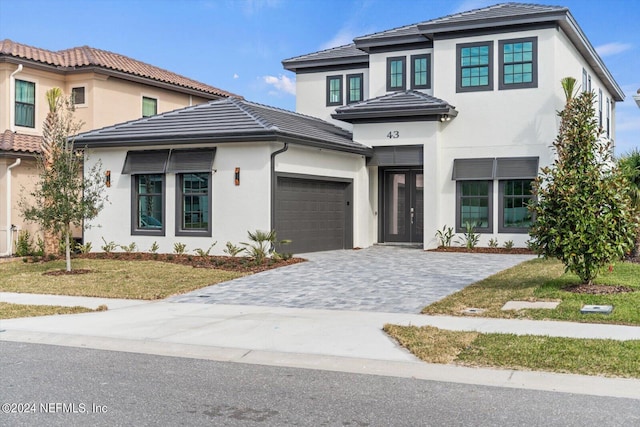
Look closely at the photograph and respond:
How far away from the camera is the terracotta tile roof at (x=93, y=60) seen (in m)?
26.3

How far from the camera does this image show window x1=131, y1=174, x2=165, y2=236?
2170cm

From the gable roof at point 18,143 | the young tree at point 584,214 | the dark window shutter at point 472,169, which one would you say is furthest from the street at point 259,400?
the gable roof at point 18,143

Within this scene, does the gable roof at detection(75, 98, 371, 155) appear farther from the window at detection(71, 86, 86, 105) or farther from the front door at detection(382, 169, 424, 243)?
the window at detection(71, 86, 86, 105)

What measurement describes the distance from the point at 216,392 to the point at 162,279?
9481 millimetres

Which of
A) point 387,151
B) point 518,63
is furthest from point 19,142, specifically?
point 518,63

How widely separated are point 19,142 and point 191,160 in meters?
7.51

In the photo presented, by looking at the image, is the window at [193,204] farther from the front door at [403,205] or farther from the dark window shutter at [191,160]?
the front door at [403,205]

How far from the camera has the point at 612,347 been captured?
8.35m

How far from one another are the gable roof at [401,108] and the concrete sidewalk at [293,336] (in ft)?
42.3

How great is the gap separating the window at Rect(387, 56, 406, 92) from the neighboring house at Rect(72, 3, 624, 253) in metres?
0.04

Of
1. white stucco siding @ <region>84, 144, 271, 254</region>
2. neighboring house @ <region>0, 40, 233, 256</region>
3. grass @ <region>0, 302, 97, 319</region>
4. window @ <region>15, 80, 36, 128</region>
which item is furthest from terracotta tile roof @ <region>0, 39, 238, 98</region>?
grass @ <region>0, 302, 97, 319</region>

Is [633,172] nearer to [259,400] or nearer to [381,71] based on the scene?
[381,71]

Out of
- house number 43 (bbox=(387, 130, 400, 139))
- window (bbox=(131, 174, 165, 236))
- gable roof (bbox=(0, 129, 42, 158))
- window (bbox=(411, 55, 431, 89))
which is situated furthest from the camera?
window (bbox=(411, 55, 431, 89))

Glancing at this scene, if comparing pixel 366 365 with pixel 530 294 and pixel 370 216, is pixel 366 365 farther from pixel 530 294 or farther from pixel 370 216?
pixel 370 216
